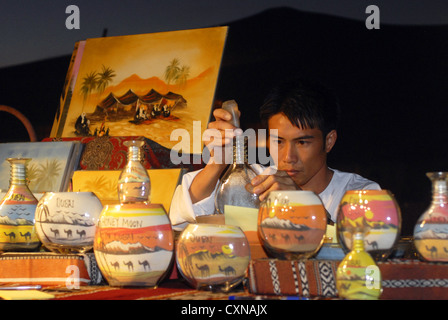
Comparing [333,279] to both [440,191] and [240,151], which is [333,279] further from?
[240,151]

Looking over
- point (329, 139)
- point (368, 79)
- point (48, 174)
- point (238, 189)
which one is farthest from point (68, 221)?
point (368, 79)

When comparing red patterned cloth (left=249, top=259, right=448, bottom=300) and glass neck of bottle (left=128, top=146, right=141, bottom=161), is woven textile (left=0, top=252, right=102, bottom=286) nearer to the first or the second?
glass neck of bottle (left=128, top=146, right=141, bottom=161)

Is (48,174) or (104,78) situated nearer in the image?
(48,174)

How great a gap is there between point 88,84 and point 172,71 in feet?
1.63

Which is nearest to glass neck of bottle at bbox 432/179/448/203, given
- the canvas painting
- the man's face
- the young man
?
the young man

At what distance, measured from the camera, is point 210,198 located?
1670 mm

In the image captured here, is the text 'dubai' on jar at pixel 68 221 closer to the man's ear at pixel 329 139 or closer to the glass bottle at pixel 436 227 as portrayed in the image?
the glass bottle at pixel 436 227

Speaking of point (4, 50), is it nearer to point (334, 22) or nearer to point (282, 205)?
point (334, 22)

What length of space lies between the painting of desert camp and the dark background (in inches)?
14.3

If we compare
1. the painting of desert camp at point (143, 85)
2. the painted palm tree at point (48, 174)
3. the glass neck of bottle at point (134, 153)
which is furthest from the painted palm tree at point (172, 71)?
the glass neck of bottle at point (134, 153)

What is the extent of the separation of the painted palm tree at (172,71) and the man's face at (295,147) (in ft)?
2.63

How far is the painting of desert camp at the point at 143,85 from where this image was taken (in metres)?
2.60

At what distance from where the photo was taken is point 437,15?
306 cm

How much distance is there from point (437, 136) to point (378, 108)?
15.2 inches
